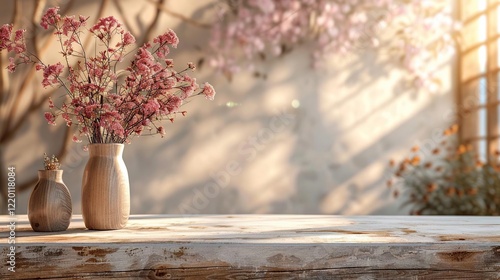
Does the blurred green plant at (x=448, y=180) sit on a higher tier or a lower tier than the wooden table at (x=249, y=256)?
higher

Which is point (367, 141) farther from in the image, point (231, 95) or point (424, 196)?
point (231, 95)

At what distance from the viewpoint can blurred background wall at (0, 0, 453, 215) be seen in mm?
4250

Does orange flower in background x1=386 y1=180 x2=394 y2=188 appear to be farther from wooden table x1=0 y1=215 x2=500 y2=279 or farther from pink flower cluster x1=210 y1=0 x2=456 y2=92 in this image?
wooden table x1=0 y1=215 x2=500 y2=279

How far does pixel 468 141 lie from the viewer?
451 centimetres

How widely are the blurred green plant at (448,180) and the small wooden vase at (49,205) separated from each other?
2897mm

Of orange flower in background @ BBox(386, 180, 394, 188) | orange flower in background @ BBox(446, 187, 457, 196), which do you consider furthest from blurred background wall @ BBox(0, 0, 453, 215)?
orange flower in background @ BBox(446, 187, 457, 196)

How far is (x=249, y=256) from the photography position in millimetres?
1426

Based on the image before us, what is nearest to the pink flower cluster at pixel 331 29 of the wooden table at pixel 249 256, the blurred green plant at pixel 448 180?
the blurred green plant at pixel 448 180

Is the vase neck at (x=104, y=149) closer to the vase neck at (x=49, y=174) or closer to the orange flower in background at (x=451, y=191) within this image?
the vase neck at (x=49, y=174)

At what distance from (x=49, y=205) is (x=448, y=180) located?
10.4 feet

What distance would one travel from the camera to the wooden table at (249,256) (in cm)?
140

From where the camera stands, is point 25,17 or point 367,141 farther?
point 367,141

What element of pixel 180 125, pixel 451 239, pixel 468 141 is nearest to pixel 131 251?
pixel 451 239

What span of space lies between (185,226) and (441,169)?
9.55 feet
